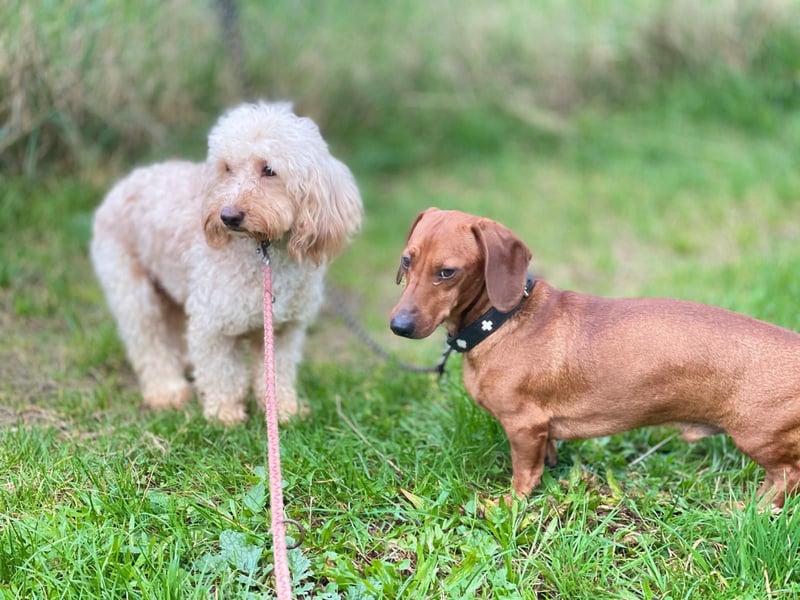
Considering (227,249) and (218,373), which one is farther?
(218,373)

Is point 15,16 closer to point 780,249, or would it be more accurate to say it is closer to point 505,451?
point 505,451

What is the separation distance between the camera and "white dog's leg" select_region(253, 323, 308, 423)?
3971 mm

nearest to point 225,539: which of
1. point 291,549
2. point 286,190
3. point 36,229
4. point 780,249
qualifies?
point 291,549

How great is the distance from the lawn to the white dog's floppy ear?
82 cm

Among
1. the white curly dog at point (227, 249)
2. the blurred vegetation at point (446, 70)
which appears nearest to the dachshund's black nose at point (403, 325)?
the white curly dog at point (227, 249)

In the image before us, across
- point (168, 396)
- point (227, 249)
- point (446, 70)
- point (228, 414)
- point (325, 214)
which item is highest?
point (446, 70)

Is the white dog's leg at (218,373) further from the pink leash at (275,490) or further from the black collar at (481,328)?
the black collar at (481,328)

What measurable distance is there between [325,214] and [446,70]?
18.4 ft

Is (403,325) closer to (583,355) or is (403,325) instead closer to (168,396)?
(583,355)

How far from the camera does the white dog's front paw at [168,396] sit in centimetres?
423

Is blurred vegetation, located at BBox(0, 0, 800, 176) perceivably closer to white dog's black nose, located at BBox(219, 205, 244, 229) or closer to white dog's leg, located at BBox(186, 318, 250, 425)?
white dog's leg, located at BBox(186, 318, 250, 425)

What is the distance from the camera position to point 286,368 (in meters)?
4.03

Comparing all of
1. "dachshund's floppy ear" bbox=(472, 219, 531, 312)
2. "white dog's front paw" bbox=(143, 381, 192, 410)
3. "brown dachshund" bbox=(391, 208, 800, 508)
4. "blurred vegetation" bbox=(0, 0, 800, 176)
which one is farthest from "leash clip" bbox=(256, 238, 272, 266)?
"blurred vegetation" bbox=(0, 0, 800, 176)

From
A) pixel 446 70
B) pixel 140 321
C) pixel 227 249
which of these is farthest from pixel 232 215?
pixel 446 70
